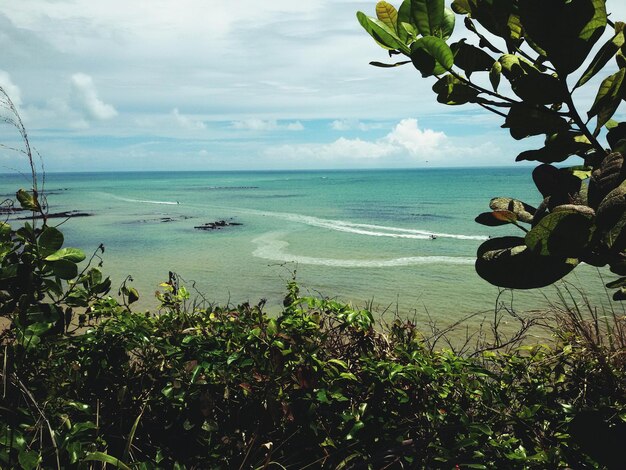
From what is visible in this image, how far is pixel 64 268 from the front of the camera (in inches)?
91.7

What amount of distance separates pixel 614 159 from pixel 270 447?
1.83m

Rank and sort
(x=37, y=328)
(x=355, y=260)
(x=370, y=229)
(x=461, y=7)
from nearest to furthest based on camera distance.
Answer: (x=461, y=7) < (x=37, y=328) < (x=355, y=260) < (x=370, y=229)

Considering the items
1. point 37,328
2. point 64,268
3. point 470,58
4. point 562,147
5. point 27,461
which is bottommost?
point 27,461

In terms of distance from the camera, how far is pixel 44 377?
252 cm

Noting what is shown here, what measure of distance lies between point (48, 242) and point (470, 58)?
201 centimetres

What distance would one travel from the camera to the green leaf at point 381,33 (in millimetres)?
1066

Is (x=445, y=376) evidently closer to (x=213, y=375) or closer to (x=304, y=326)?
(x=304, y=326)

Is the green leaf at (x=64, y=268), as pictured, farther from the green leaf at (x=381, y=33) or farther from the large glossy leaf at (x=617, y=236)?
the large glossy leaf at (x=617, y=236)

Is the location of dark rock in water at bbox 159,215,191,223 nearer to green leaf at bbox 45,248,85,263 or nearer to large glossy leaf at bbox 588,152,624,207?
green leaf at bbox 45,248,85,263

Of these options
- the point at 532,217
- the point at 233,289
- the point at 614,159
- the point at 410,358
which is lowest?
the point at 233,289

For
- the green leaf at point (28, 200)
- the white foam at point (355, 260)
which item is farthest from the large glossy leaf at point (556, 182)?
the white foam at point (355, 260)

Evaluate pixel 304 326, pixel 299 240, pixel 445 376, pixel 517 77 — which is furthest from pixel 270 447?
pixel 299 240

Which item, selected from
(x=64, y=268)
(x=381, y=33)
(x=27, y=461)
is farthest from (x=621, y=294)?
(x=64, y=268)

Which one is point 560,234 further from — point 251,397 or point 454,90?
point 251,397
